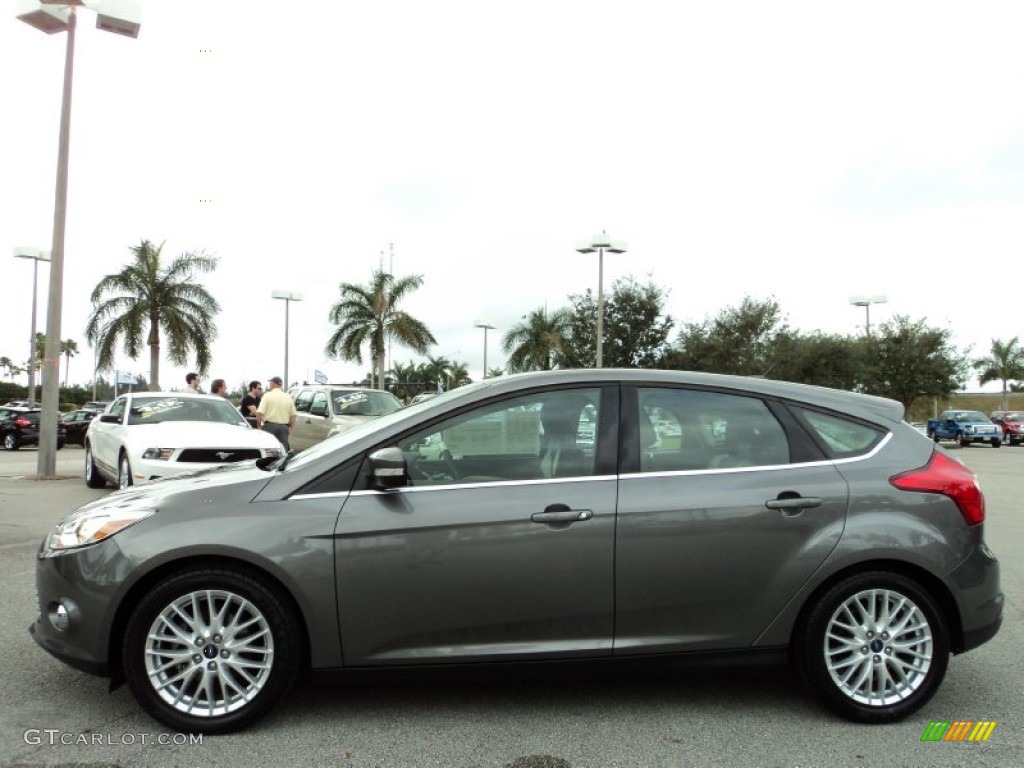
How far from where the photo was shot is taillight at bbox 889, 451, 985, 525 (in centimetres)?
384

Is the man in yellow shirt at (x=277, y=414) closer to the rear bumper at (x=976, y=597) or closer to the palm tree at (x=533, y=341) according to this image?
the rear bumper at (x=976, y=597)

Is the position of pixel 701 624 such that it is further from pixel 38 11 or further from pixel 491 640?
pixel 38 11

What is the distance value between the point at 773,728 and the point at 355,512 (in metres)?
1.99

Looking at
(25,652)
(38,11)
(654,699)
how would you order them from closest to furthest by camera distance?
(654,699)
(25,652)
(38,11)

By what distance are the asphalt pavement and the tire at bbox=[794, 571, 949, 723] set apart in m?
0.11

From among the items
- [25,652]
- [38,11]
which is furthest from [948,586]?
[38,11]

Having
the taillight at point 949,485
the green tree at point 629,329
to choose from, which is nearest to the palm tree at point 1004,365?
the green tree at point 629,329

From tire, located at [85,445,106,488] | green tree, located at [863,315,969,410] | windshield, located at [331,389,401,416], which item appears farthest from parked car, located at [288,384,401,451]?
green tree, located at [863,315,969,410]

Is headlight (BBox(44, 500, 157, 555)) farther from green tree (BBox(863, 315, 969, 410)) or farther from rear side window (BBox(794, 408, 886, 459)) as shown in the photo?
green tree (BBox(863, 315, 969, 410))

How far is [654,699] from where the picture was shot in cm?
404

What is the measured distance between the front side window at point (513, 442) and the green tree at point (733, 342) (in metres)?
30.6

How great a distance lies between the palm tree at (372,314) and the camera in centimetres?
3953

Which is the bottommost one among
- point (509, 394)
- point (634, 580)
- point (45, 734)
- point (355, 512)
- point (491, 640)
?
point (45, 734)

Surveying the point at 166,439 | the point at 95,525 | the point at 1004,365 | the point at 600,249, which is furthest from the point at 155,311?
the point at 1004,365
